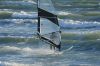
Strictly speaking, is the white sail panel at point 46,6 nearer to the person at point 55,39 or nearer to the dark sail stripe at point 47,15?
the dark sail stripe at point 47,15

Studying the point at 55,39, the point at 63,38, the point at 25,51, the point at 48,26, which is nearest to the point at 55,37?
the point at 55,39

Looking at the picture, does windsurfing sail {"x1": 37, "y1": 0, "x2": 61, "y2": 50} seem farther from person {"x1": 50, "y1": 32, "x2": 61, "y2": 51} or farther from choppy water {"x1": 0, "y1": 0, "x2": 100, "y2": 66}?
choppy water {"x1": 0, "y1": 0, "x2": 100, "y2": 66}

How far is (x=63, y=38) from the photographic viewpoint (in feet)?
89.6

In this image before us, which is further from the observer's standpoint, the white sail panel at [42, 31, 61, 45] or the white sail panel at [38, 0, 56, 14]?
the white sail panel at [38, 0, 56, 14]

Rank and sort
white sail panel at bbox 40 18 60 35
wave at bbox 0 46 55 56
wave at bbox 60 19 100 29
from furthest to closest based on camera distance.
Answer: wave at bbox 60 19 100 29 < wave at bbox 0 46 55 56 < white sail panel at bbox 40 18 60 35

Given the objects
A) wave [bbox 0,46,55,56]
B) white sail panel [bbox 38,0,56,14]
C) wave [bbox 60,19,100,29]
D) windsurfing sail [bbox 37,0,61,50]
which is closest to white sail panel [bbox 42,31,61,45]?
windsurfing sail [bbox 37,0,61,50]

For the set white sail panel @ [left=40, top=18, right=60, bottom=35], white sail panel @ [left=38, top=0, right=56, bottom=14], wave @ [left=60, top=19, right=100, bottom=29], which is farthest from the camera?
wave @ [left=60, top=19, right=100, bottom=29]

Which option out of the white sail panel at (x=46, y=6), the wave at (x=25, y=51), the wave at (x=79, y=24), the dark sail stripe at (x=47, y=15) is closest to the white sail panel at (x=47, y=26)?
the dark sail stripe at (x=47, y=15)

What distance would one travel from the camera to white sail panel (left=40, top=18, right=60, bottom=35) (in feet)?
70.2

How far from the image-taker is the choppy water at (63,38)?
20703 millimetres

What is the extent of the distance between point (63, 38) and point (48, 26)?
18.2 ft

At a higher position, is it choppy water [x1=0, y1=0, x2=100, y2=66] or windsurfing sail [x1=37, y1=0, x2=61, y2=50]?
windsurfing sail [x1=37, y1=0, x2=61, y2=50]

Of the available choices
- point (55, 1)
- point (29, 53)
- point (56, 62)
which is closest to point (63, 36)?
point (29, 53)

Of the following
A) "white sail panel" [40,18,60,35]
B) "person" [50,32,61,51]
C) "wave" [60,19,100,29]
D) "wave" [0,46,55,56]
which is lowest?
"wave" [60,19,100,29]
